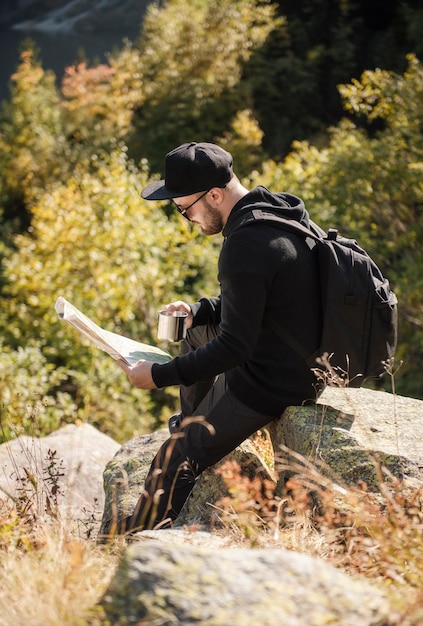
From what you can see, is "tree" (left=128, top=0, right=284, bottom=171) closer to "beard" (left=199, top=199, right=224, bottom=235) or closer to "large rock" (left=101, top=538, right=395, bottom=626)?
"beard" (left=199, top=199, right=224, bottom=235)

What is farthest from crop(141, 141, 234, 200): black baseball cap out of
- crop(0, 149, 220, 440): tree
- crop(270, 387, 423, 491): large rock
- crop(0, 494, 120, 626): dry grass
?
crop(0, 149, 220, 440): tree

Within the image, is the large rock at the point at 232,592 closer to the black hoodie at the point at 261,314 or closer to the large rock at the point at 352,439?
the large rock at the point at 352,439

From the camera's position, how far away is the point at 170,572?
1992 millimetres

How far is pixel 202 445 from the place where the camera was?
3.38 meters

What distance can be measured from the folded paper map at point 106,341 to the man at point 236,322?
0.34 feet

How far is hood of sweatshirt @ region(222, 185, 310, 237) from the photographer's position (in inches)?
123

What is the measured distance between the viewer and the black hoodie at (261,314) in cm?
298

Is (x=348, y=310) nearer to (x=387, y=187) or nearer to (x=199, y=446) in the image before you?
(x=199, y=446)

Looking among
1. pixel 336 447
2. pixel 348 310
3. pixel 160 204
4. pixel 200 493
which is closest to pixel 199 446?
pixel 200 493

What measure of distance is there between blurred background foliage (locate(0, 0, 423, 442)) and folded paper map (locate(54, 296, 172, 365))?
0.38 meters

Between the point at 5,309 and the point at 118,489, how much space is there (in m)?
8.62

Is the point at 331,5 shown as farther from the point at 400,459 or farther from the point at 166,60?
the point at 400,459

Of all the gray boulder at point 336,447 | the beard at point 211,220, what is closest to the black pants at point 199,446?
the gray boulder at point 336,447

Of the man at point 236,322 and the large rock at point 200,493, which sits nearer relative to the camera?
the man at point 236,322
